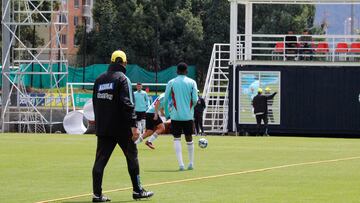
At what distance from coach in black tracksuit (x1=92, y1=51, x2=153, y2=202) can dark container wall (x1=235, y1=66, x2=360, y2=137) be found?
101ft

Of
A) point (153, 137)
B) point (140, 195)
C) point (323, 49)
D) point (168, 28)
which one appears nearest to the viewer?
point (140, 195)

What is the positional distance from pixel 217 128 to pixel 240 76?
2824 millimetres

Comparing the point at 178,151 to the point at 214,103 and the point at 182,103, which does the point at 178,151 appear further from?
the point at 214,103

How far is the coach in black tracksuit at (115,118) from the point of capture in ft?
47.6

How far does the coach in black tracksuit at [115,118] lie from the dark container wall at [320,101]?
3066 cm

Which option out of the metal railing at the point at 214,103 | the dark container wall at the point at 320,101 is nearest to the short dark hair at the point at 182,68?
the dark container wall at the point at 320,101

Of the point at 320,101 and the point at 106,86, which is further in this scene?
the point at 320,101

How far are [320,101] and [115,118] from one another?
31.0 meters

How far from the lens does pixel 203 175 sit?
1909 cm

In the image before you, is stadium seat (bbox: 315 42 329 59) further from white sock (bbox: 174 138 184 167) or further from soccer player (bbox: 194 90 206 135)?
white sock (bbox: 174 138 184 167)

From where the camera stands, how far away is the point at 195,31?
262 ft

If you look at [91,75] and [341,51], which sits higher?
[341,51]

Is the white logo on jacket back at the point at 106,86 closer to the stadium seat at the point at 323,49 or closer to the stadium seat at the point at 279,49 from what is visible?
the stadium seat at the point at 323,49

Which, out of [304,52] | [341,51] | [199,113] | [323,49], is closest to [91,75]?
[199,113]
